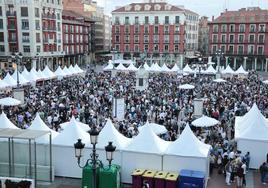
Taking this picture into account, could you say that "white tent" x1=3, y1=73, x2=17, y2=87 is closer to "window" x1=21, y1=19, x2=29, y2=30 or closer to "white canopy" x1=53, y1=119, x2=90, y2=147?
"white canopy" x1=53, y1=119, x2=90, y2=147

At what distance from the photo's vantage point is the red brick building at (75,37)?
222ft

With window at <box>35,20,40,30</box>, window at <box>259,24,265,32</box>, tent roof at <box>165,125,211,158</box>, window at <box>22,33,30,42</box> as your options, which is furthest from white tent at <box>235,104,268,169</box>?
window at <box>259,24,265,32</box>

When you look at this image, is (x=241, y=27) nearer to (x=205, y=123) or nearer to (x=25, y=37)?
(x=25, y=37)

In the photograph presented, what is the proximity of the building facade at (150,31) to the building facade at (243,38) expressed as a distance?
6.91m

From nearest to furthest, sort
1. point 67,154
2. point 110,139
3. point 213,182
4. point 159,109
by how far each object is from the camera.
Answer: point 213,182 < point 110,139 < point 67,154 < point 159,109

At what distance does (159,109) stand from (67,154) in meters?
10.4

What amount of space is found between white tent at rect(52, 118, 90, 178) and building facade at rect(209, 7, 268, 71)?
54.6m

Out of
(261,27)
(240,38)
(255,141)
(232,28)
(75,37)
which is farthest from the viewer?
(75,37)

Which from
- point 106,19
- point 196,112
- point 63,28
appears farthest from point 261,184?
point 106,19

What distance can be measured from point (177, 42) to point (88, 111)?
1987 inches

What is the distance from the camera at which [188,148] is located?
14398 mm

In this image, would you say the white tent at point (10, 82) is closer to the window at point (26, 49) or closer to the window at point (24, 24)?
the window at point (26, 49)

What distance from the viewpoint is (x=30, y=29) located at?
55.3 metres

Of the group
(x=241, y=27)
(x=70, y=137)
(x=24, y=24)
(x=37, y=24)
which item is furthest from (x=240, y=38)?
(x=70, y=137)
